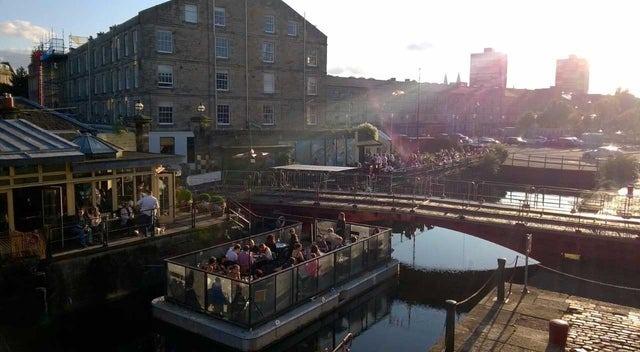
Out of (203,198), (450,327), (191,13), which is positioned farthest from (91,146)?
(191,13)

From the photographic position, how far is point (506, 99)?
12638 cm

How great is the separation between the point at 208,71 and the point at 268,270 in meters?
30.3

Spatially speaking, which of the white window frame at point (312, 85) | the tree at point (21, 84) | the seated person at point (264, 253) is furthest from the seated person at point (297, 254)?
the tree at point (21, 84)

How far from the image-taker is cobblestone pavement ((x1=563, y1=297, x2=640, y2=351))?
1195 cm

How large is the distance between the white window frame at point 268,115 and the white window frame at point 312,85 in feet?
16.4

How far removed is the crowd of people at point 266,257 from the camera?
1571 centimetres

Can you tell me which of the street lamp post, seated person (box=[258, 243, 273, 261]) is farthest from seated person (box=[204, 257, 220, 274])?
the street lamp post

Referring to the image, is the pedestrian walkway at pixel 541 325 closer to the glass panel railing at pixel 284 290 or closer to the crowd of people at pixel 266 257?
the glass panel railing at pixel 284 290

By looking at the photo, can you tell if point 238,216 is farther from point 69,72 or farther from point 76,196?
point 69,72

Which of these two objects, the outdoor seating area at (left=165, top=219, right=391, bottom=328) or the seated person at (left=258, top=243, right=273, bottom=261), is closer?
the outdoor seating area at (left=165, top=219, right=391, bottom=328)

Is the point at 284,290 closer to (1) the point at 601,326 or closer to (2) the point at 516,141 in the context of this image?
(1) the point at 601,326

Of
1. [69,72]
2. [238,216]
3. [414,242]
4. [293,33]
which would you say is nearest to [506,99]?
[293,33]

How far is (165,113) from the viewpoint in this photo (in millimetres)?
41938

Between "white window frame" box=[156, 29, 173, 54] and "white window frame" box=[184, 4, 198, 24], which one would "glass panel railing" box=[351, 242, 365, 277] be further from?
"white window frame" box=[184, 4, 198, 24]
